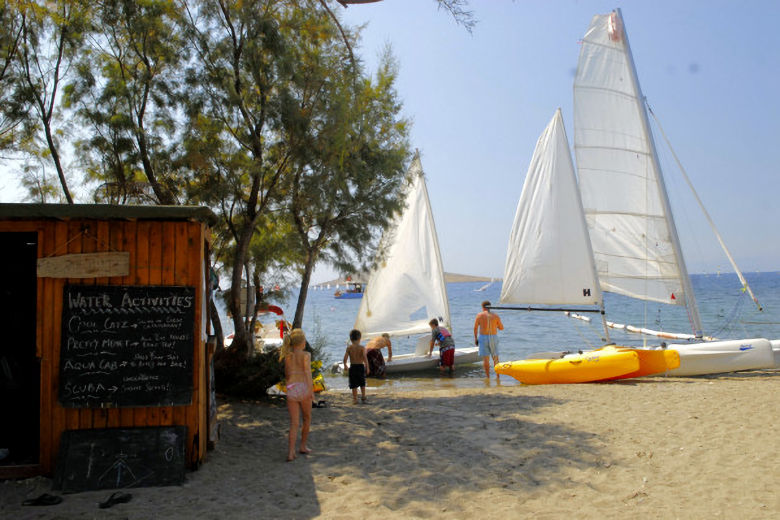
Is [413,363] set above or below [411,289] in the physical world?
below

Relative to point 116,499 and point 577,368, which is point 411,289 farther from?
point 116,499

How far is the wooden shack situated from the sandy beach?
0.66 m

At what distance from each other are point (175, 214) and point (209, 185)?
4.05 m

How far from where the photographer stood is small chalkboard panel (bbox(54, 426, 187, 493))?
514 centimetres

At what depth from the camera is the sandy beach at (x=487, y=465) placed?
477 cm

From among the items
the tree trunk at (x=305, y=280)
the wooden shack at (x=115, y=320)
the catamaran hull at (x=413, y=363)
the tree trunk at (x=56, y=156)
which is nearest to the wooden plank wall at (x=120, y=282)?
the wooden shack at (x=115, y=320)

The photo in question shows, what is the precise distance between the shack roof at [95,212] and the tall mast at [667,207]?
12.8 metres

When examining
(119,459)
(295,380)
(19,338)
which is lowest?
(119,459)

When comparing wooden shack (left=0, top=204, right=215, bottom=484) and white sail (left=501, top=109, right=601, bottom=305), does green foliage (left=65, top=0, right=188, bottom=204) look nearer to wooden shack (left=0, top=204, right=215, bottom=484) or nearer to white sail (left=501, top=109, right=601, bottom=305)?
wooden shack (left=0, top=204, right=215, bottom=484)

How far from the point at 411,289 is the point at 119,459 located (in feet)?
38.6

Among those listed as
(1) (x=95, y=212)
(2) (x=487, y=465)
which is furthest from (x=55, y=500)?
(2) (x=487, y=465)

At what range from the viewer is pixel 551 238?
16375mm

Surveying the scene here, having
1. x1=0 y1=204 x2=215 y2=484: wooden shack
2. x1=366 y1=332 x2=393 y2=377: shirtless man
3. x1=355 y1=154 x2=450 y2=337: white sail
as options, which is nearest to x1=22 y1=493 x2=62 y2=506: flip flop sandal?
x1=0 y1=204 x2=215 y2=484: wooden shack

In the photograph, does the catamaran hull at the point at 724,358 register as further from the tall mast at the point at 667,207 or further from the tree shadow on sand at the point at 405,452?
the tree shadow on sand at the point at 405,452
